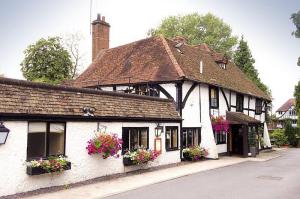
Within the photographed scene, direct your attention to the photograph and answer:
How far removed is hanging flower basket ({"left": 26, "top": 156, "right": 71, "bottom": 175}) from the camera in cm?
1166

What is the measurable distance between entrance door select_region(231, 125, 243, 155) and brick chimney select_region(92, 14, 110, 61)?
13599 mm

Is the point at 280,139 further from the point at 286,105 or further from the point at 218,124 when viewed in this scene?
the point at 286,105

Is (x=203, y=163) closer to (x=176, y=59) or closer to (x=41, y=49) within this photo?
(x=176, y=59)

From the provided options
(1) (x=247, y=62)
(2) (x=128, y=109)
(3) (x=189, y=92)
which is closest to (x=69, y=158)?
(2) (x=128, y=109)

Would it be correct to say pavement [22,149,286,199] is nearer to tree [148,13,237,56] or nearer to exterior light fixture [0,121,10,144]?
exterior light fixture [0,121,10,144]

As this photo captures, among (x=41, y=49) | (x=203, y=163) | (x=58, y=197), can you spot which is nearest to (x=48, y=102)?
(x=58, y=197)

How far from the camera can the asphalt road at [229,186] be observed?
38.1 ft

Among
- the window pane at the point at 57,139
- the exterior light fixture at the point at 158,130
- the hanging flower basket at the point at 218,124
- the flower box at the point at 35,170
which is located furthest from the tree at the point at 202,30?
the flower box at the point at 35,170

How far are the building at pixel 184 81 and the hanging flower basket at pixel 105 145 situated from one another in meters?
6.91

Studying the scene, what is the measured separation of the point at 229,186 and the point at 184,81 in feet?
29.1

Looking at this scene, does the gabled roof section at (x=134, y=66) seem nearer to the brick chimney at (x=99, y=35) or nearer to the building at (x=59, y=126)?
the brick chimney at (x=99, y=35)

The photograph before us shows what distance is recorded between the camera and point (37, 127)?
486 inches

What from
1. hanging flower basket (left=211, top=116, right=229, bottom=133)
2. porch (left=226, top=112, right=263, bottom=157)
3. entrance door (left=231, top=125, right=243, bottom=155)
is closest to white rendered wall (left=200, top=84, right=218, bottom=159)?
hanging flower basket (left=211, top=116, right=229, bottom=133)

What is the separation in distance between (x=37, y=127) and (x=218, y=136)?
1594 centimetres
